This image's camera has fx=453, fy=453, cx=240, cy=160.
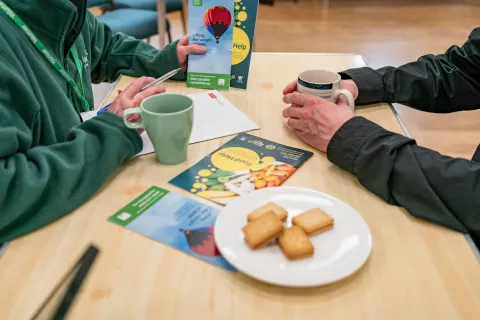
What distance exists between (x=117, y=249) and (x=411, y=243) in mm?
453

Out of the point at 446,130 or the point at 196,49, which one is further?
the point at 446,130

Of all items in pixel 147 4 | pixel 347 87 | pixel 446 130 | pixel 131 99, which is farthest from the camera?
pixel 147 4

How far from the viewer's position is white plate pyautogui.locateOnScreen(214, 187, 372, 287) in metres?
0.62

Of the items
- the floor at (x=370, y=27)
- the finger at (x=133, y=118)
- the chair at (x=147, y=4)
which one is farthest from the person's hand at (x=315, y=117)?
the chair at (x=147, y=4)

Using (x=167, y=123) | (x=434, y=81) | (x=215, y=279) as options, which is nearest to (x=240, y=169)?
(x=167, y=123)

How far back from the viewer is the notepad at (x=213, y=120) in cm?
99

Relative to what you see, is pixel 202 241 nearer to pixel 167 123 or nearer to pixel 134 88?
pixel 167 123

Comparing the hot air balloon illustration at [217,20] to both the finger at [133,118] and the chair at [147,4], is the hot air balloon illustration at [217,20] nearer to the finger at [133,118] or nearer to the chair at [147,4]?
the finger at [133,118]

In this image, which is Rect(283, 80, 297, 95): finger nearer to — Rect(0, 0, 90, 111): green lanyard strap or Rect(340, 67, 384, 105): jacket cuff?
Rect(340, 67, 384, 105): jacket cuff

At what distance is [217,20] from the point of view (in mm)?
1147

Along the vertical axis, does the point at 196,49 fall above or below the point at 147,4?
above

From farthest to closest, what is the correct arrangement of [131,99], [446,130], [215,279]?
[446,130], [131,99], [215,279]

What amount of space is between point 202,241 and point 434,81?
846 mm

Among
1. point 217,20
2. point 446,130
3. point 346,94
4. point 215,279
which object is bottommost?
point 446,130
